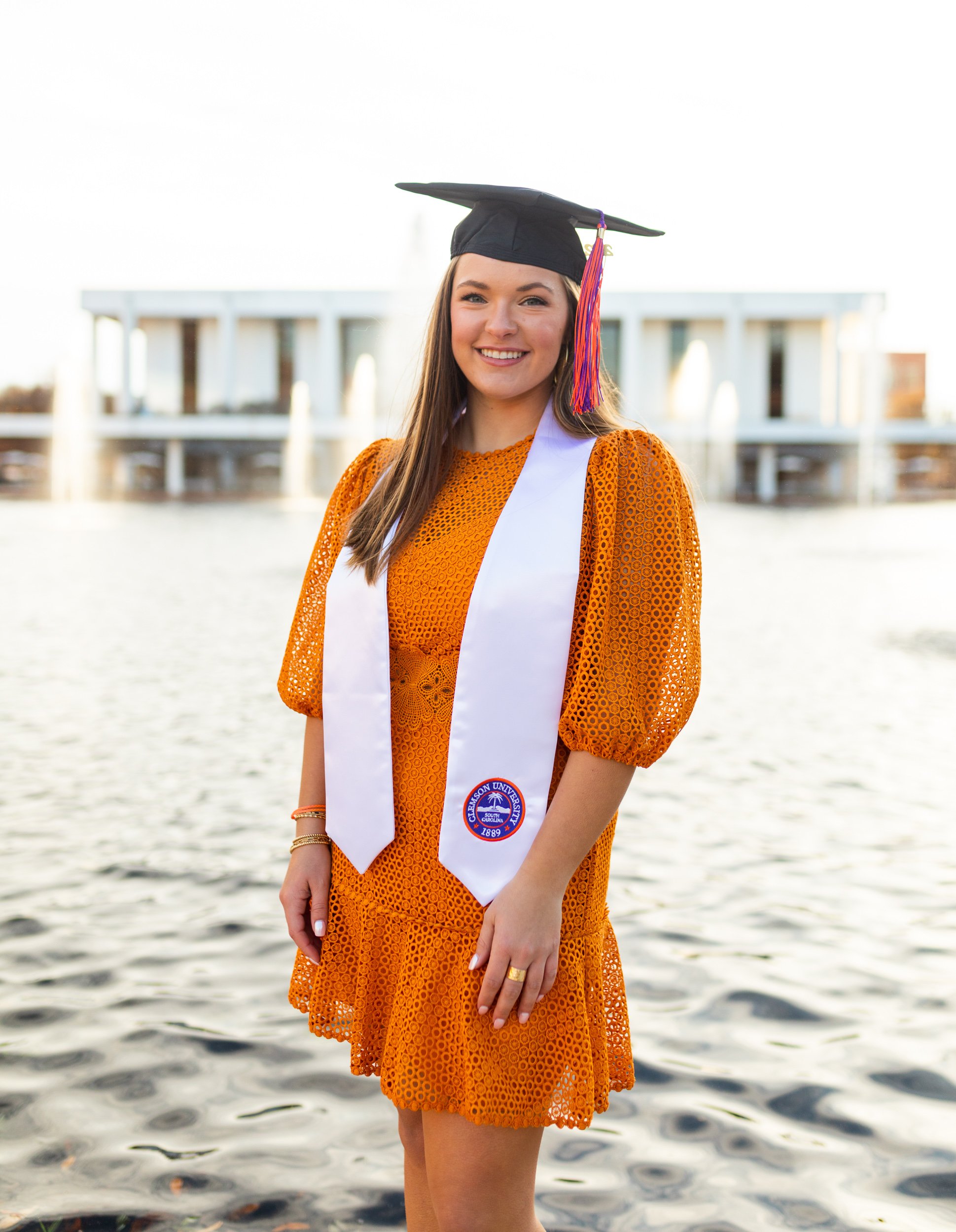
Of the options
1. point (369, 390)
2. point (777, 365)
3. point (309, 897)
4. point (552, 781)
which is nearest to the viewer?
point (552, 781)

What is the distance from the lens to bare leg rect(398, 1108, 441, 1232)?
1.93m

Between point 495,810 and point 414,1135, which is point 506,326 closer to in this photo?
point 495,810

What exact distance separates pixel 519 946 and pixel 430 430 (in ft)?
2.75

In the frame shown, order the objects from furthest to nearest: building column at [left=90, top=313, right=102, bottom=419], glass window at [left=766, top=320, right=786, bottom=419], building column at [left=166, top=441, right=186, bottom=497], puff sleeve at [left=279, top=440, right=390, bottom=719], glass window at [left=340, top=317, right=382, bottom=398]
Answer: building column at [left=90, top=313, right=102, bottom=419] < glass window at [left=766, top=320, right=786, bottom=419] < glass window at [left=340, top=317, right=382, bottom=398] < building column at [left=166, top=441, right=186, bottom=497] < puff sleeve at [left=279, top=440, right=390, bottom=719]

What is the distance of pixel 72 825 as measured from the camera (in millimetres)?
5492

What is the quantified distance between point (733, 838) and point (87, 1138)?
10.7 ft

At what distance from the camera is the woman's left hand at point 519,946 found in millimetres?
1662

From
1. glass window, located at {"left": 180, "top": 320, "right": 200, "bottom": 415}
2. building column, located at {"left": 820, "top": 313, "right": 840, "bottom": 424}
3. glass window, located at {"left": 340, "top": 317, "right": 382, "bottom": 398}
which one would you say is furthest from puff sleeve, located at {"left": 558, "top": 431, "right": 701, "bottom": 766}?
glass window, located at {"left": 180, "top": 320, "right": 200, "bottom": 415}

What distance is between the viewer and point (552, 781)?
1.78 meters

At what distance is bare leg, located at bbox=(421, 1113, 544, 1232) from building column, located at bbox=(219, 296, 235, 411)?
2071 inches

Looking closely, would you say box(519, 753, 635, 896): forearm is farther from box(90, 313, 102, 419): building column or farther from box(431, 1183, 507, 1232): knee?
box(90, 313, 102, 419): building column

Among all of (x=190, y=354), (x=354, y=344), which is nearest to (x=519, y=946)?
(x=354, y=344)

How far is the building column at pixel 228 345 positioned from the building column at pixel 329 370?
382 cm

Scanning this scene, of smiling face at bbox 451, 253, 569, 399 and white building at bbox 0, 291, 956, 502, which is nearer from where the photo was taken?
smiling face at bbox 451, 253, 569, 399
